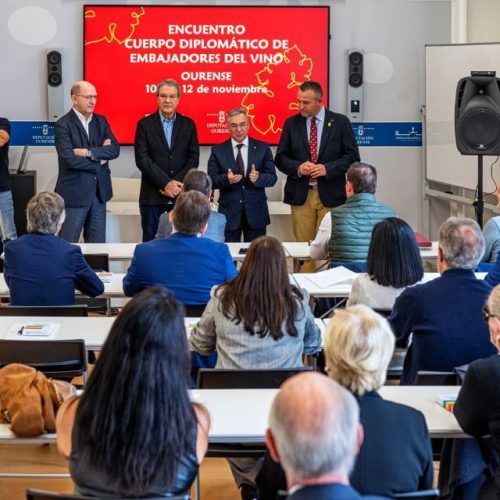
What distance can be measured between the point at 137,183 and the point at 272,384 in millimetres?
6010

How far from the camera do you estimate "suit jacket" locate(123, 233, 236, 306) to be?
4672 mm

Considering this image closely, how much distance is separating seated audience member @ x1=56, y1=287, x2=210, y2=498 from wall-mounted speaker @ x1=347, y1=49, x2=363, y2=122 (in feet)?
24.3

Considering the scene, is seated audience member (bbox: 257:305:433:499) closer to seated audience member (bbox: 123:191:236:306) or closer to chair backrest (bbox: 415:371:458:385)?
chair backrest (bbox: 415:371:458:385)

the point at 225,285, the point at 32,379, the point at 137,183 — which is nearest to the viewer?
the point at 32,379

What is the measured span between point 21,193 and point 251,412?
643cm

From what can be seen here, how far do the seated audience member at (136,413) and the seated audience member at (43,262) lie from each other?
2.52m

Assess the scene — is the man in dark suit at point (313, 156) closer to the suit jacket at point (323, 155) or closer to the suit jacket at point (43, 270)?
the suit jacket at point (323, 155)

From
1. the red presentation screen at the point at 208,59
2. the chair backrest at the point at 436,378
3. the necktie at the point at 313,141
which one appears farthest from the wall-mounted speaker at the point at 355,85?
the chair backrest at the point at 436,378

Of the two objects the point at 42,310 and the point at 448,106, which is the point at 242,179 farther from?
the point at 42,310

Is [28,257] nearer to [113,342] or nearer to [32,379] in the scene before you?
[32,379]

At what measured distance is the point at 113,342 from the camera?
2.40 meters

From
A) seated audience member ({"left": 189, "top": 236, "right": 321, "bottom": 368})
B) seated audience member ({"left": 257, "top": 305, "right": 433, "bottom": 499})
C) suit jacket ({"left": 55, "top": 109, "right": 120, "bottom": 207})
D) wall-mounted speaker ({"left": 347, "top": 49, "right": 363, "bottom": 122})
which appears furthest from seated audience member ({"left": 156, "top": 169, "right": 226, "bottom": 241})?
wall-mounted speaker ({"left": 347, "top": 49, "right": 363, "bottom": 122})

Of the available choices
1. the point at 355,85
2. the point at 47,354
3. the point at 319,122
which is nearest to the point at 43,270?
the point at 47,354

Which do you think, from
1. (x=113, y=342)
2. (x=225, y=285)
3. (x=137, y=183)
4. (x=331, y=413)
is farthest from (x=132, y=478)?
(x=137, y=183)
